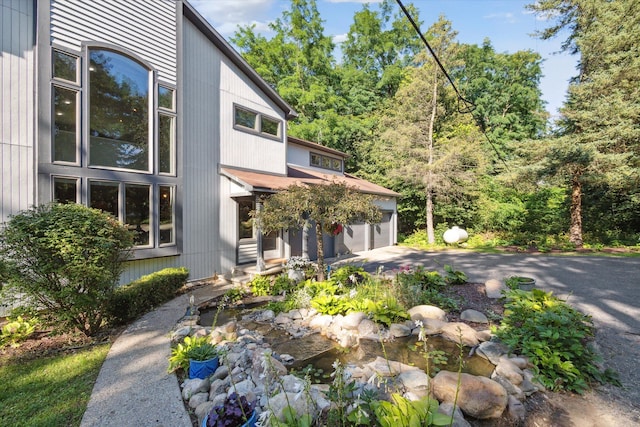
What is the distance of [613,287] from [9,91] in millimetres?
13672

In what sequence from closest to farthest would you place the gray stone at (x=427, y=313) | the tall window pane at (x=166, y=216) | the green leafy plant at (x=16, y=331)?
1. the green leafy plant at (x=16, y=331)
2. the gray stone at (x=427, y=313)
3. the tall window pane at (x=166, y=216)

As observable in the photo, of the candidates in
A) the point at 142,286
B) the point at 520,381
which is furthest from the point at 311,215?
the point at 520,381

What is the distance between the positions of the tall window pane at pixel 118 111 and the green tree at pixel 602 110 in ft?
50.1

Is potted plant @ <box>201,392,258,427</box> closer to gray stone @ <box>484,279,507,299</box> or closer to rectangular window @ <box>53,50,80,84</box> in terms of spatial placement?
gray stone @ <box>484,279,507,299</box>

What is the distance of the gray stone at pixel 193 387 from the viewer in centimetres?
317

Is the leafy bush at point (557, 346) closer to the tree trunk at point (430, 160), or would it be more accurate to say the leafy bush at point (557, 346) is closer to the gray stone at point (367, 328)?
the gray stone at point (367, 328)

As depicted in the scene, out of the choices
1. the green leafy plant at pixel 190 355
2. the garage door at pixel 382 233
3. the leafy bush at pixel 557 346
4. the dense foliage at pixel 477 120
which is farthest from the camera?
the garage door at pixel 382 233

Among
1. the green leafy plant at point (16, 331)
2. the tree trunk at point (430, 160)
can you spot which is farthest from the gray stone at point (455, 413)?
the tree trunk at point (430, 160)

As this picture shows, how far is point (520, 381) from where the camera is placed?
345 cm

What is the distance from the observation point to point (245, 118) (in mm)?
10344

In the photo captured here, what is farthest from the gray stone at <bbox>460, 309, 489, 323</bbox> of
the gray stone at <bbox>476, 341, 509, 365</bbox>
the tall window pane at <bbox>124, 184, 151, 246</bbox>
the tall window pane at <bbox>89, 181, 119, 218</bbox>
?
the tall window pane at <bbox>89, 181, 119, 218</bbox>

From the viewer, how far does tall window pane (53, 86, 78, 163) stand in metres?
6.14

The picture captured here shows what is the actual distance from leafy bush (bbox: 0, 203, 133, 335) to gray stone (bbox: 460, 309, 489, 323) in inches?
243

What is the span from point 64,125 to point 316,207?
5.59 metres
